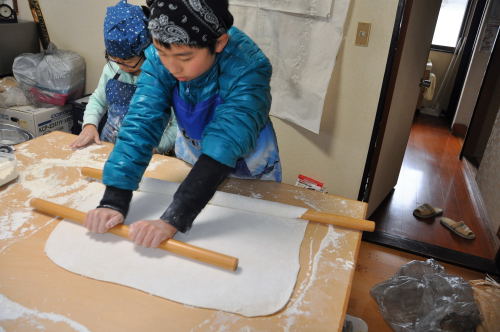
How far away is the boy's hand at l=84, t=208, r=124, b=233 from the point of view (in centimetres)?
84

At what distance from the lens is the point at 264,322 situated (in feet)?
2.19

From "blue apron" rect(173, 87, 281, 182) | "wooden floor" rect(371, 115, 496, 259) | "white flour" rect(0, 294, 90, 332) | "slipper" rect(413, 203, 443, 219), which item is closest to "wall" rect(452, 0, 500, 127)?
"wooden floor" rect(371, 115, 496, 259)

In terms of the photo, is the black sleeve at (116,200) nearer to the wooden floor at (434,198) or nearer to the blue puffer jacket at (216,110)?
the blue puffer jacket at (216,110)

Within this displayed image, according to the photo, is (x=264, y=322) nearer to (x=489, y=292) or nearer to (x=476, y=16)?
(x=489, y=292)

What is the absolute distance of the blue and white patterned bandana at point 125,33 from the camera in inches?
49.9

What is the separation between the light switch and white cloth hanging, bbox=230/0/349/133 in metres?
0.09

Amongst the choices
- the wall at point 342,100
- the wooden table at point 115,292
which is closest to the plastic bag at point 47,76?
the wall at point 342,100

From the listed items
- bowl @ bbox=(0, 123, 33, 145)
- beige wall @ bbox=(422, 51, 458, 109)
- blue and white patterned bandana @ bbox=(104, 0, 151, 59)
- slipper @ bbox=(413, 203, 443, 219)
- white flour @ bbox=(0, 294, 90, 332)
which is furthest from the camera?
beige wall @ bbox=(422, 51, 458, 109)

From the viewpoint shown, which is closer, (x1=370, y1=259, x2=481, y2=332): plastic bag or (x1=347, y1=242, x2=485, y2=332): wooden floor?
(x1=370, y1=259, x2=481, y2=332): plastic bag

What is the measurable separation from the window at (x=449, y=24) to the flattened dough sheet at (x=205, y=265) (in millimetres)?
4639

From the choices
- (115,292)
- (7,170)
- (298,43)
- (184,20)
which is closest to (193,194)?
(115,292)

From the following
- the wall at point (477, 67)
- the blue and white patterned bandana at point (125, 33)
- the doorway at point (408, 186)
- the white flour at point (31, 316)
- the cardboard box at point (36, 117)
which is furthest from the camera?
→ the wall at point (477, 67)

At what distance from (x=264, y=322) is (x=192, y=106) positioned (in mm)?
548

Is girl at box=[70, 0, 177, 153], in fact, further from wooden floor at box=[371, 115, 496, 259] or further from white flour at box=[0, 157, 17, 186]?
wooden floor at box=[371, 115, 496, 259]
